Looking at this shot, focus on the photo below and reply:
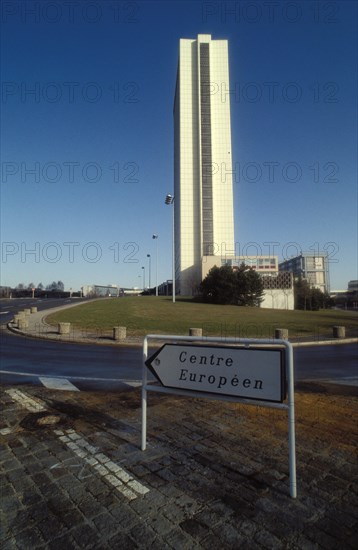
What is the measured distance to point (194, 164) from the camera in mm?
110375

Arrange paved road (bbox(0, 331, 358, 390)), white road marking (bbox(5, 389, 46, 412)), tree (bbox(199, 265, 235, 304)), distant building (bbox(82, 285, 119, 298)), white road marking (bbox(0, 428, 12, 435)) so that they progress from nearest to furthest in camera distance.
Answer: white road marking (bbox(0, 428, 12, 435)) → white road marking (bbox(5, 389, 46, 412)) → paved road (bbox(0, 331, 358, 390)) → tree (bbox(199, 265, 235, 304)) → distant building (bbox(82, 285, 119, 298))

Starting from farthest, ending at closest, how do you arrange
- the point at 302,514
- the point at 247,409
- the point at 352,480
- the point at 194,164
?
the point at 194,164 → the point at 247,409 → the point at 352,480 → the point at 302,514

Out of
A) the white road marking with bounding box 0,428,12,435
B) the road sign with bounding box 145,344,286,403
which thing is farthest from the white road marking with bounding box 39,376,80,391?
the road sign with bounding box 145,344,286,403

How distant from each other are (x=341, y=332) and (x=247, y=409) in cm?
1519

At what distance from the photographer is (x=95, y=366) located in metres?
9.45

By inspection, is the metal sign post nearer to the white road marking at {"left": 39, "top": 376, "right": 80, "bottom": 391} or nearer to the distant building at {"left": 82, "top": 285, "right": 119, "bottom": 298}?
the white road marking at {"left": 39, "top": 376, "right": 80, "bottom": 391}

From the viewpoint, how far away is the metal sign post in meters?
2.89

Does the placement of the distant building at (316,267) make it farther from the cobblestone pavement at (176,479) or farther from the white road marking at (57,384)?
the cobblestone pavement at (176,479)

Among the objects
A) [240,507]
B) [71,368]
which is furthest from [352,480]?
[71,368]

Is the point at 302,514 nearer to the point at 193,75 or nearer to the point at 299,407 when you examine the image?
the point at 299,407

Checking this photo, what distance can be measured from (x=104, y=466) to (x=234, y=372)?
169 centimetres

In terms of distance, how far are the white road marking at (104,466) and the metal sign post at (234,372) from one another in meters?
0.50

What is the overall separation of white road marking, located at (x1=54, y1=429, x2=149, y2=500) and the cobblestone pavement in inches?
0.5

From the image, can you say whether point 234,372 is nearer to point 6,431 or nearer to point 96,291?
point 6,431
